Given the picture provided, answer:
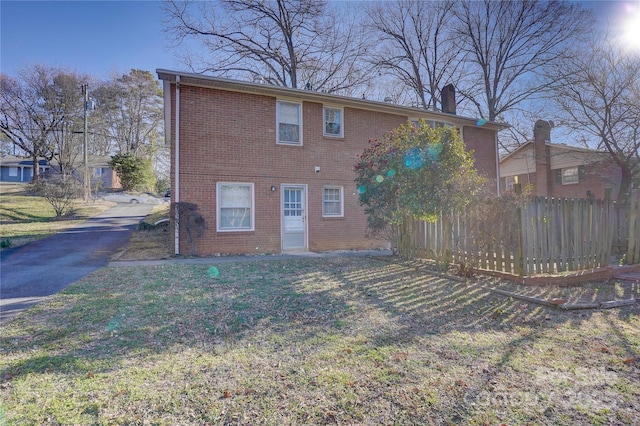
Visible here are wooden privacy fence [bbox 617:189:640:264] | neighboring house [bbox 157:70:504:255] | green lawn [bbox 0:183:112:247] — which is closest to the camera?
wooden privacy fence [bbox 617:189:640:264]

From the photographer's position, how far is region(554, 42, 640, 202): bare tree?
11.4 meters

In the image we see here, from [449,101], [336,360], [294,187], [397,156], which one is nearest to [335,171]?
[294,187]

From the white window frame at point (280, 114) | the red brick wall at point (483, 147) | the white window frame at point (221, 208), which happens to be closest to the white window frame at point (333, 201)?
the white window frame at point (280, 114)

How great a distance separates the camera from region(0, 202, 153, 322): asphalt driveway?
5.55m

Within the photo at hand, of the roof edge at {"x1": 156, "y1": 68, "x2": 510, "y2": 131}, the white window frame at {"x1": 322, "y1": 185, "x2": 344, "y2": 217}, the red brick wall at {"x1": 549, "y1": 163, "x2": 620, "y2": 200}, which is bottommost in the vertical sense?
the white window frame at {"x1": 322, "y1": 185, "x2": 344, "y2": 217}

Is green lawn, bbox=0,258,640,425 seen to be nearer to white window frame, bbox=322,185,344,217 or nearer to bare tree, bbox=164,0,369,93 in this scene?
white window frame, bbox=322,185,344,217

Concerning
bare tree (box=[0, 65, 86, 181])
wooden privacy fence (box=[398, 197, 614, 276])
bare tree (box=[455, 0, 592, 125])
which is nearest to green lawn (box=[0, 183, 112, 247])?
bare tree (box=[0, 65, 86, 181])

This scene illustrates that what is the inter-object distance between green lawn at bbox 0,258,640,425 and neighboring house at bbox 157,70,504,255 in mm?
4824

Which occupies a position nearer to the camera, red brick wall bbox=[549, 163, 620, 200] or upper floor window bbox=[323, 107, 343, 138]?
upper floor window bbox=[323, 107, 343, 138]

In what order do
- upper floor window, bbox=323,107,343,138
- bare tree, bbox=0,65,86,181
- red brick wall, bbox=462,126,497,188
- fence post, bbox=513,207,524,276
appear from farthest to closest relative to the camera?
bare tree, bbox=0,65,86,181
red brick wall, bbox=462,126,497,188
upper floor window, bbox=323,107,343,138
fence post, bbox=513,207,524,276

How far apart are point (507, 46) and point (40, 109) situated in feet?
115

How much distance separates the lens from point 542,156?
20438mm

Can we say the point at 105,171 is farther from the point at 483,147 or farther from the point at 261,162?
the point at 483,147

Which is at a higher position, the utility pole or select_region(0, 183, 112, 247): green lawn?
the utility pole
